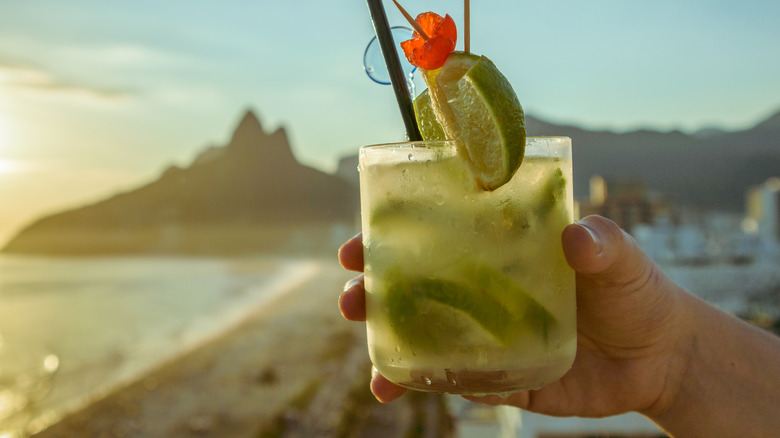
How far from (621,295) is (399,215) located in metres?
0.87

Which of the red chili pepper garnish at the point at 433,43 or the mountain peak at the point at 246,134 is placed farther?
the mountain peak at the point at 246,134

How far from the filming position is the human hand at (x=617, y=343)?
206 cm

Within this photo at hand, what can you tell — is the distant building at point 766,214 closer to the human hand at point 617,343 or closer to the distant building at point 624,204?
the distant building at point 624,204

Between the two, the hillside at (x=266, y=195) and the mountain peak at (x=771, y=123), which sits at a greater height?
the mountain peak at (x=771, y=123)

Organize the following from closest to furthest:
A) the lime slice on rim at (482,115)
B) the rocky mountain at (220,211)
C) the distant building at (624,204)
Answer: the lime slice on rim at (482,115) < the distant building at (624,204) < the rocky mountain at (220,211)

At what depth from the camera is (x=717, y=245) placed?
40.0m

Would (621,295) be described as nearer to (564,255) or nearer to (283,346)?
(564,255)

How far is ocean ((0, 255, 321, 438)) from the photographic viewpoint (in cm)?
2659

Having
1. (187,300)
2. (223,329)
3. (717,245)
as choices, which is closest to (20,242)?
(187,300)

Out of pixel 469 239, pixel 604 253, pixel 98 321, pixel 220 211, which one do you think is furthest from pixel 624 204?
pixel 220 211

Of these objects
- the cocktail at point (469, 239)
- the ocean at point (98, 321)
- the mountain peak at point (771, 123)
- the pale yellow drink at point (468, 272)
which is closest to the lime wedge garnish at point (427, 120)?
the cocktail at point (469, 239)

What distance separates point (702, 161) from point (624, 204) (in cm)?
3306

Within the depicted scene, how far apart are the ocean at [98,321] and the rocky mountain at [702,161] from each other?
3579cm

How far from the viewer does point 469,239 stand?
154cm
